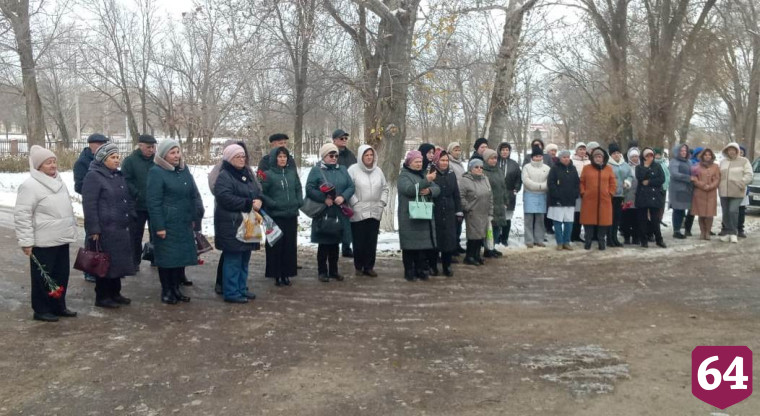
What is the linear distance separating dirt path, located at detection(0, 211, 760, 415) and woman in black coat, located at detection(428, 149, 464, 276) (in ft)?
1.54

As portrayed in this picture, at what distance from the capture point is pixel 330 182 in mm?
8047

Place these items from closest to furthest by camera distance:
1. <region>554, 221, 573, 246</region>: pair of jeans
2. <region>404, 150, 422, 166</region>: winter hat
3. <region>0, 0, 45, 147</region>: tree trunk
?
<region>404, 150, 422, 166</region>: winter hat
<region>554, 221, 573, 246</region>: pair of jeans
<region>0, 0, 45, 147</region>: tree trunk

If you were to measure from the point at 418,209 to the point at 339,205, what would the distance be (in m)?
1.03

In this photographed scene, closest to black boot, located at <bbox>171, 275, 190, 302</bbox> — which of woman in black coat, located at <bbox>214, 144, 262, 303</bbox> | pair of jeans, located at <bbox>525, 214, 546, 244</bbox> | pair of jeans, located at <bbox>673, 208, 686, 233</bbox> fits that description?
woman in black coat, located at <bbox>214, 144, 262, 303</bbox>

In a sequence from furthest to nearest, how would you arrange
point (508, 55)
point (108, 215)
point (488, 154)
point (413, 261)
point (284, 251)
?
point (508, 55) < point (488, 154) < point (413, 261) < point (284, 251) < point (108, 215)

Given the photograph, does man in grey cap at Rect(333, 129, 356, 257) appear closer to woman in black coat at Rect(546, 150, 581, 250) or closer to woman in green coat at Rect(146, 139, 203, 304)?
woman in green coat at Rect(146, 139, 203, 304)

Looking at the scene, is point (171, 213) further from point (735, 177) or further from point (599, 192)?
point (735, 177)

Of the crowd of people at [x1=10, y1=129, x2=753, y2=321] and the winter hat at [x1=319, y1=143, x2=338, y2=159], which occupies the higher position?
the winter hat at [x1=319, y1=143, x2=338, y2=159]

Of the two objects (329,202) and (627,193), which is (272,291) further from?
(627,193)

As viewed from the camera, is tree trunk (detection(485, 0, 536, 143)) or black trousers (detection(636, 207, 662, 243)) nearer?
black trousers (detection(636, 207, 662, 243))

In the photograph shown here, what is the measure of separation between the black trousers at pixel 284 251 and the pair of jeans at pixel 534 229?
4636 mm

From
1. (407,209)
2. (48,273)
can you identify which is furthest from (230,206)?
(407,209)

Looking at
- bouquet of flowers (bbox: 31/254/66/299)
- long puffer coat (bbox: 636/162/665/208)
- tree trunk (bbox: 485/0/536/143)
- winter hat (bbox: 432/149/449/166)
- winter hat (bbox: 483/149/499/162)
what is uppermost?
tree trunk (bbox: 485/0/536/143)

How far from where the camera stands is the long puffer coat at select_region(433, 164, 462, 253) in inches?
328
